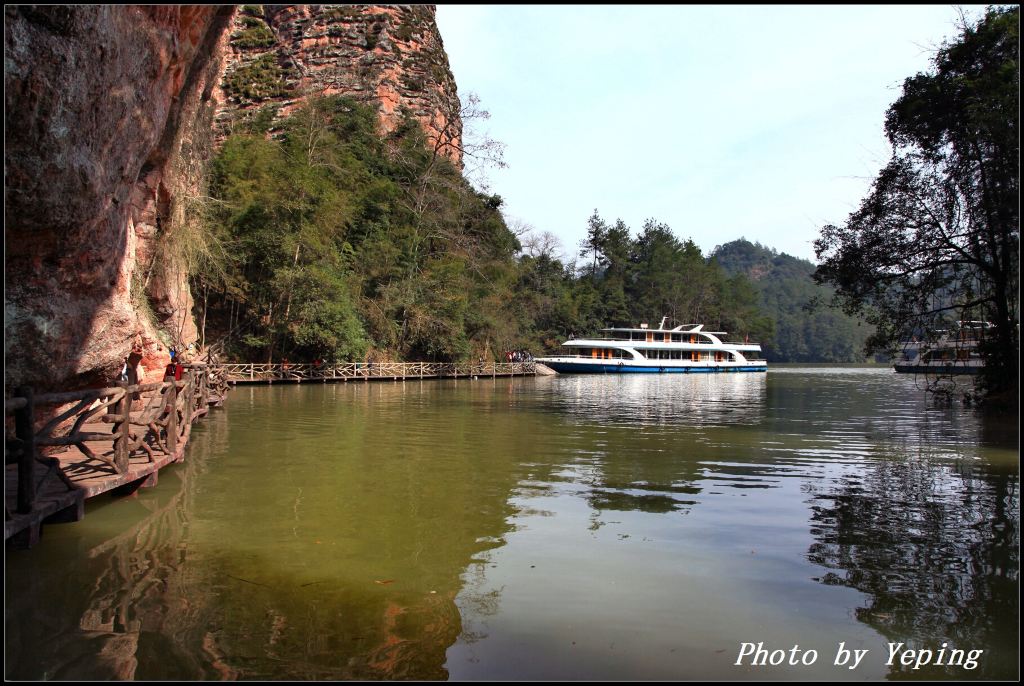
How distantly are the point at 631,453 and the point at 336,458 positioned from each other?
5144 millimetres

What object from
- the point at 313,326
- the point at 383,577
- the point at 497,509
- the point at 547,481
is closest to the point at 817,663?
the point at 383,577

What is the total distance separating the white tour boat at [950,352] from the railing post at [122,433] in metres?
19.0

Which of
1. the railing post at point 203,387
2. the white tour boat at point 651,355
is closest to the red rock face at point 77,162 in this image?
the railing post at point 203,387

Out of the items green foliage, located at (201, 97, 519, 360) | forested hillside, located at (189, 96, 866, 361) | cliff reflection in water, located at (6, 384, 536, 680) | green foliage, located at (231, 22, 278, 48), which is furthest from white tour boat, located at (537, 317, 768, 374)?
cliff reflection in water, located at (6, 384, 536, 680)

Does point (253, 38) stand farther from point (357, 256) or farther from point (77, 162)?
point (77, 162)

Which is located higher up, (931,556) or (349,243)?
(349,243)

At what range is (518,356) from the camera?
56.1 m

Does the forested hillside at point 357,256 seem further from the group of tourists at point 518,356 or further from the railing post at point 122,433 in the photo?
the railing post at point 122,433

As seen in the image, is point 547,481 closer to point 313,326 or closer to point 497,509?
point 497,509

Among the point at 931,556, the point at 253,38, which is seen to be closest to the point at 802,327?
the point at 253,38

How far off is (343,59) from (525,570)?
5489 cm

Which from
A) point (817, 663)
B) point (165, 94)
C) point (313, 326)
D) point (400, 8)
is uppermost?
point (400, 8)

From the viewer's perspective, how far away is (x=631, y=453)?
12.3 metres

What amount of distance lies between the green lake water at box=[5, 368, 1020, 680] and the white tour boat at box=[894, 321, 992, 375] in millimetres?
10561
